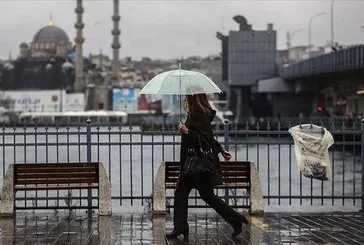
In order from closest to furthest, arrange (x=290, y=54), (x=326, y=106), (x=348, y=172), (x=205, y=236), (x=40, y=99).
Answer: (x=205, y=236), (x=348, y=172), (x=326, y=106), (x=40, y=99), (x=290, y=54)

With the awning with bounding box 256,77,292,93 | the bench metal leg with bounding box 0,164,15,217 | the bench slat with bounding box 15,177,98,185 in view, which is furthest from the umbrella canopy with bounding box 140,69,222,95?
the awning with bounding box 256,77,292,93

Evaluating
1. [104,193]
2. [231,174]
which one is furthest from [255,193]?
[104,193]

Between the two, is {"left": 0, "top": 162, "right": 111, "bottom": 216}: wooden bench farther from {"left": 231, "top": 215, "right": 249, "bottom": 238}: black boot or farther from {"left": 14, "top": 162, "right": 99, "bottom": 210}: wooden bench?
{"left": 231, "top": 215, "right": 249, "bottom": 238}: black boot

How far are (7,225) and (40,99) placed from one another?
152976 millimetres

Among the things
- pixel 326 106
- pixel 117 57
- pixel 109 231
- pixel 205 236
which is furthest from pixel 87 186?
pixel 117 57

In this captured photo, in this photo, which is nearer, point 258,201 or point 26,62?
point 258,201

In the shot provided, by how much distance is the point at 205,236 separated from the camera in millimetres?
9875

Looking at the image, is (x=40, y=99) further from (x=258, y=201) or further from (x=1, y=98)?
(x=258, y=201)

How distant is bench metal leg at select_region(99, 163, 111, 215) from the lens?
455 inches

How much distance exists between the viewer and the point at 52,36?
18425cm

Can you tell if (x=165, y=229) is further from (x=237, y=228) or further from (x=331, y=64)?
(x=331, y=64)

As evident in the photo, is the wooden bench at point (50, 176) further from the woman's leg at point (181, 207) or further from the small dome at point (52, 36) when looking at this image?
the small dome at point (52, 36)

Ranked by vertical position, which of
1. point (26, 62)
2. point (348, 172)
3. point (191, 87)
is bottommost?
point (348, 172)

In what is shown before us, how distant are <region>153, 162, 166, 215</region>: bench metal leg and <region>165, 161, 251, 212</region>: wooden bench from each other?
0.12 metres
